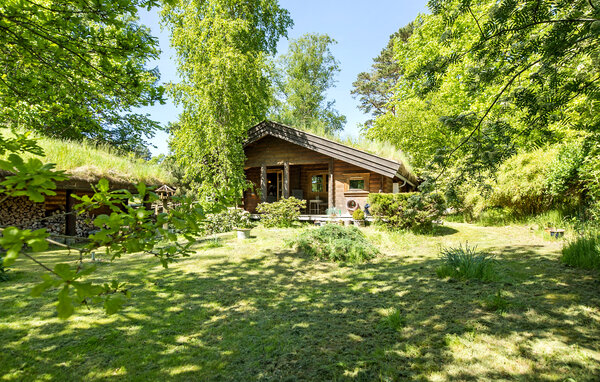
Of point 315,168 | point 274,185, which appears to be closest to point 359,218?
point 315,168

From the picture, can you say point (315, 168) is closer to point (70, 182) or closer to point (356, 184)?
point (356, 184)

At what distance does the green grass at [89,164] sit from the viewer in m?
8.98

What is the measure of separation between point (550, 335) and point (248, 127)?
13.5 meters

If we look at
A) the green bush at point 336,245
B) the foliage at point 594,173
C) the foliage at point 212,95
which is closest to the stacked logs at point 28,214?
the foliage at point 212,95

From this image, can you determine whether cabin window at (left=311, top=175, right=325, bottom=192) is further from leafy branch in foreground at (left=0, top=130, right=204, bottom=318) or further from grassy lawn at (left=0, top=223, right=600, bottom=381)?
leafy branch in foreground at (left=0, top=130, right=204, bottom=318)

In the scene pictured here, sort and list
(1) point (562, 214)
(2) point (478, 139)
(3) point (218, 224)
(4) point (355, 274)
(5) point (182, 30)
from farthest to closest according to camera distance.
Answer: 1. (5) point (182, 30)
2. (3) point (218, 224)
3. (1) point (562, 214)
4. (4) point (355, 274)
5. (2) point (478, 139)

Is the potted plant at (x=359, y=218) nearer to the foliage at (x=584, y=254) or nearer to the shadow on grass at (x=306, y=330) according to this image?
the shadow on grass at (x=306, y=330)

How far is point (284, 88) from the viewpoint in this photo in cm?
2761

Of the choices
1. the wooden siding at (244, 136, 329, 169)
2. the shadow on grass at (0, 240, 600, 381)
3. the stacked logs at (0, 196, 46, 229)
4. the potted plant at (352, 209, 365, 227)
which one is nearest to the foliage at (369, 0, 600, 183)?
the shadow on grass at (0, 240, 600, 381)

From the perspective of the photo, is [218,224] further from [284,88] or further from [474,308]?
[284,88]

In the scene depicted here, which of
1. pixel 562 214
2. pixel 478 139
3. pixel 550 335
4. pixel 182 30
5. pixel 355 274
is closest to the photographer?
pixel 550 335

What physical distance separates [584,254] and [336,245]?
4.56 metres

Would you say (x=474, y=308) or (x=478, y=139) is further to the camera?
(x=474, y=308)

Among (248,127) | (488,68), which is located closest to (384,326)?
(488,68)
